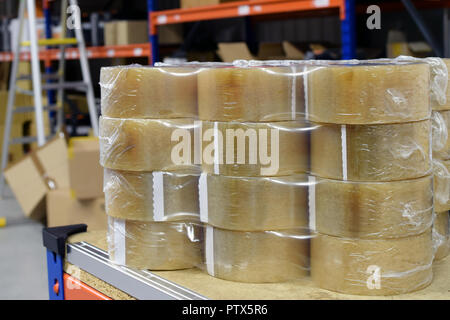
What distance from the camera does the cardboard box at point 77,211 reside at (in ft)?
12.1

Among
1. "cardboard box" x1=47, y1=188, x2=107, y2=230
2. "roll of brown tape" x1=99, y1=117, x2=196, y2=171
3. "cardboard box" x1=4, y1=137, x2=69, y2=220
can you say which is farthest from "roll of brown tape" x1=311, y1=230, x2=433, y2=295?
"cardboard box" x1=4, y1=137, x2=69, y2=220

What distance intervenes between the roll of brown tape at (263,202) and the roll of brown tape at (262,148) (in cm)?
2

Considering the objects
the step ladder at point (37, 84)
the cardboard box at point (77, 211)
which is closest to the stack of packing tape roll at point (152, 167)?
the cardboard box at point (77, 211)

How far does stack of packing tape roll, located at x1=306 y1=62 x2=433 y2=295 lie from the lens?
3.86ft

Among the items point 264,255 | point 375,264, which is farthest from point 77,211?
point 375,264

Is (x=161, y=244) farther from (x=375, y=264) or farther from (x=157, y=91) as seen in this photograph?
(x=375, y=264)

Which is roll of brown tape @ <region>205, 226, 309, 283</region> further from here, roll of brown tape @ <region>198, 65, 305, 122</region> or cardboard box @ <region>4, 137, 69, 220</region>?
cardboard box @ <region>4, 137, 69, 220</region>

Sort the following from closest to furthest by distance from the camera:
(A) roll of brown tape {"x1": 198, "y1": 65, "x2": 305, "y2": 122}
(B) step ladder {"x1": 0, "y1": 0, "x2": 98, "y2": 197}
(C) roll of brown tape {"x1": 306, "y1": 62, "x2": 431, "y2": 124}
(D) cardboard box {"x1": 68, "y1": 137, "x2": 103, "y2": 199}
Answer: (C) roll of brown tape {"x1": 306, "y1": 62, "x2": 431, "y2": 124}
(A) roll of brown tape {"x1": 198, "y1": 65, "x2": 305, "y2": 122}
(D) cardboard box {"x1": 68, "y1": 137, "x2": 103, "y2": 199}
(B) step ladder {"x1": 0, "y1": 0, "x2": 98, "y2": 197}

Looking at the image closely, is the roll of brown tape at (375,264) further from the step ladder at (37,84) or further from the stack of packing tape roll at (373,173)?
the step ladder at (37,84)

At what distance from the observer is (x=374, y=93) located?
1.17 m

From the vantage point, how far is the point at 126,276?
141cm
